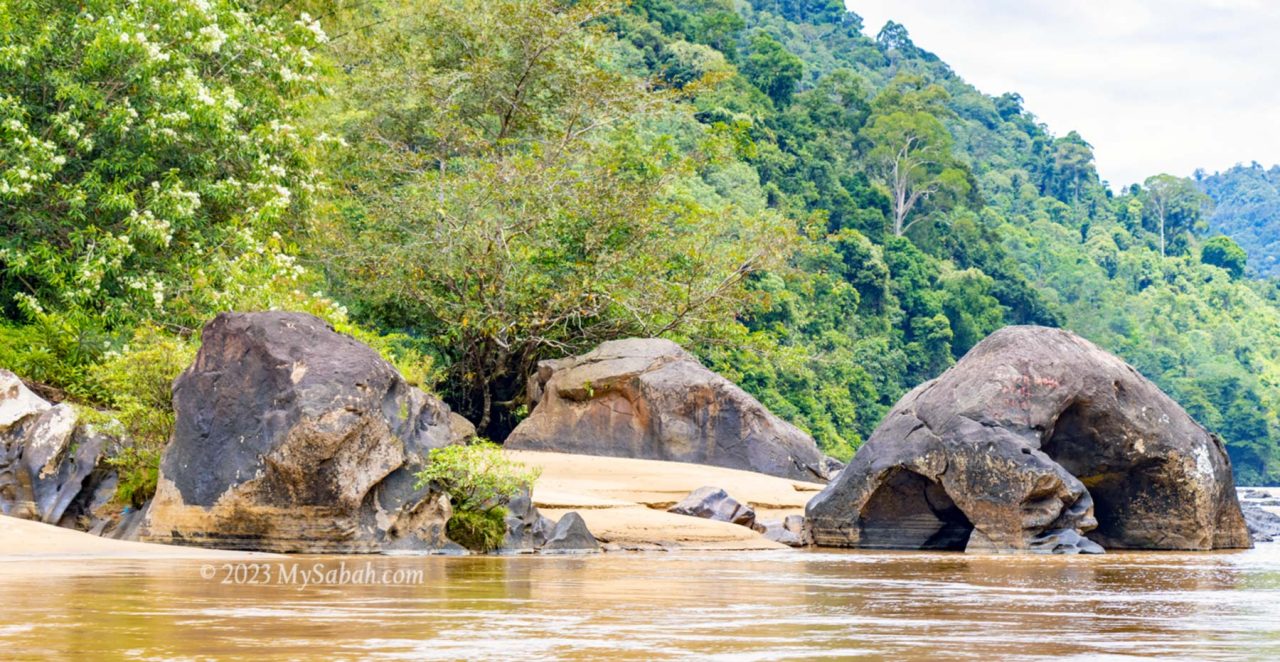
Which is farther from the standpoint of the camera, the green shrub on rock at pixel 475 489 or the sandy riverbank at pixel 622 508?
the green shrub on rock at pixel 475 489

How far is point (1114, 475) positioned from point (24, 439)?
10.6m

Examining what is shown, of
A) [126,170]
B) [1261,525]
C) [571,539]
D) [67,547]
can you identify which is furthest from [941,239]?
[67,547]

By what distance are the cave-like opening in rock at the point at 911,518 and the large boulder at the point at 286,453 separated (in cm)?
459

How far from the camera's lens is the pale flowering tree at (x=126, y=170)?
16.8 metres

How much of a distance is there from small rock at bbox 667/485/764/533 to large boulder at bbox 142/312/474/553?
3.63 m

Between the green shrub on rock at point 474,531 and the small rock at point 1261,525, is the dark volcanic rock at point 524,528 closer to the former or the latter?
the green shrub on rock at point 474,531

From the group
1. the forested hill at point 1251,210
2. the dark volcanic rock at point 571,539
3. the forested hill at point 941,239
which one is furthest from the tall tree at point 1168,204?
the dark volcanic rock at point 571,539

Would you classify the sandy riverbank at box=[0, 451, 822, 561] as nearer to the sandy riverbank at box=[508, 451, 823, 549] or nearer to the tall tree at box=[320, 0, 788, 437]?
the sandy riverbank at box=[508, 451, 823, 549]

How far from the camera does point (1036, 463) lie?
42.1ft

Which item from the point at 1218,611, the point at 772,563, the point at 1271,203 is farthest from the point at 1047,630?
the point at 1271,203

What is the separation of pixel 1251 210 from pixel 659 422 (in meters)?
144

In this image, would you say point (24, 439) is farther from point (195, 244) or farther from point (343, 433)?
point (195, 244)

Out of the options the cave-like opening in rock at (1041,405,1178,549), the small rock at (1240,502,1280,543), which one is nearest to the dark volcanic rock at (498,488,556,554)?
the cave-like opening in rock at (1041,405,1178,549)

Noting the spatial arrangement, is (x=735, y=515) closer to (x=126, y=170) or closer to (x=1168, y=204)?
(x=126, y=170)
